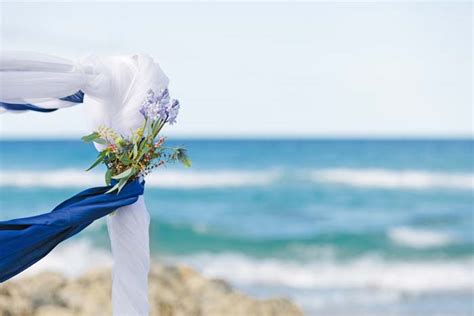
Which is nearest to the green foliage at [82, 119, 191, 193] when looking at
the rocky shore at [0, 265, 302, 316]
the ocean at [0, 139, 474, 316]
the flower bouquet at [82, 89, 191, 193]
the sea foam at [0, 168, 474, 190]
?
the flower bouquet at [82, 89, 191, 193]

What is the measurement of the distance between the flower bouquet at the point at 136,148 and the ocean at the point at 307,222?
13.6 ft

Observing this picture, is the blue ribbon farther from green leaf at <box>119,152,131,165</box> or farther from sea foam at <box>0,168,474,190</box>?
sea foam at <box>0,168,474,190</box>

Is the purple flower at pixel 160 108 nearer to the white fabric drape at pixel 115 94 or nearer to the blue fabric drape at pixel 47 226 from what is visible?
the white fabric drape at pixel 115 94

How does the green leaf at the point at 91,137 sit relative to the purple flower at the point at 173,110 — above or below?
below

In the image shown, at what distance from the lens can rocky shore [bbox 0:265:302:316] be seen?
18.8 feet

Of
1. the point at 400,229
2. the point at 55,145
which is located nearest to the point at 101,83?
the point at 400,229

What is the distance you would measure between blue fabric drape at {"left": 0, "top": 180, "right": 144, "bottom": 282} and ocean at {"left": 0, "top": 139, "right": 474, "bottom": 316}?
13.7 feet

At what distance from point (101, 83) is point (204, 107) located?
18.7 metres

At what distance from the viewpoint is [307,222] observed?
13.2m

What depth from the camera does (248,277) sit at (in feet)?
31.4

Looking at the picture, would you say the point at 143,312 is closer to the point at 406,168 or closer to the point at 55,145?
the point at 406,168

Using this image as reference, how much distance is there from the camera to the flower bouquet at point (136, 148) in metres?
3.71

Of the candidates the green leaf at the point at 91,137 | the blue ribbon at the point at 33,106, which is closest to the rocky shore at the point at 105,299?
the blue ribbon at the point at 33,106

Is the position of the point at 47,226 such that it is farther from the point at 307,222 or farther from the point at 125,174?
the point at 307,222
